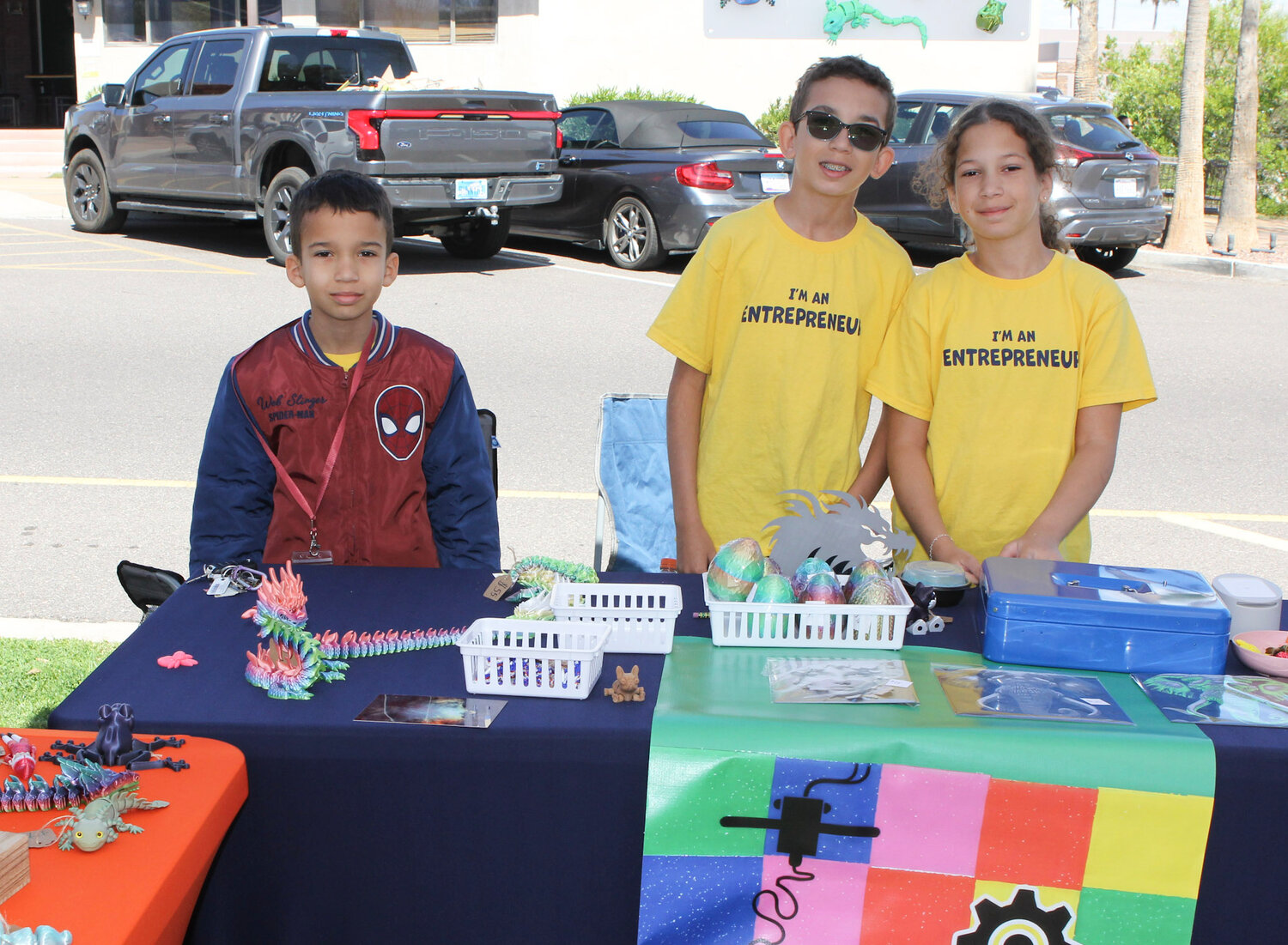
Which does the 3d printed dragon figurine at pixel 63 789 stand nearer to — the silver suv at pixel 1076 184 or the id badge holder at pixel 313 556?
the id badge holder at pixel 313 556

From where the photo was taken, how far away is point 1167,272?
44.9 feet

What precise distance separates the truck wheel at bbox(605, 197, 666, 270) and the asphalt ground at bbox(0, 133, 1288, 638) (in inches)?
8.3

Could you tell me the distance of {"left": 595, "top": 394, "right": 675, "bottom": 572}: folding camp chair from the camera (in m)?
4.05

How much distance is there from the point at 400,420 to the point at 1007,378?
1.47 meters

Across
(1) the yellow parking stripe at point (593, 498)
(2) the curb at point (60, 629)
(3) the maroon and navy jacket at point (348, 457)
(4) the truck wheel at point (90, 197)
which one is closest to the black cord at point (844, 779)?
(3) the maroon and navy jacket at point (348, 457)

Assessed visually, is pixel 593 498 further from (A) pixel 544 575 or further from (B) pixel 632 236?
(B) pixel 632 236

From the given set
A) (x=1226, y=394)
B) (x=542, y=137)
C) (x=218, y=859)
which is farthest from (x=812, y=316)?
(x=542, y=137)

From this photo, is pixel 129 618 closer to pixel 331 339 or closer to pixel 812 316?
pixel 331 339

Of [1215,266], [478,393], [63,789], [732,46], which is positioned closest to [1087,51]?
[732,46]

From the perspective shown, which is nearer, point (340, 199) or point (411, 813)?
point (411, 813)

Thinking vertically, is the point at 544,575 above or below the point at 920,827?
above

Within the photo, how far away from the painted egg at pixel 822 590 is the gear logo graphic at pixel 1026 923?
0.61 meters

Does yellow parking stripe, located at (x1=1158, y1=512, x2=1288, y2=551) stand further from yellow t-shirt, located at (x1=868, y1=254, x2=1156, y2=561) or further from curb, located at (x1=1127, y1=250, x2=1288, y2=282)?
curb, located at (x1=1127, y1=250, x2=1288, y2=282)

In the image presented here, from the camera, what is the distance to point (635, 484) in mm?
4105
